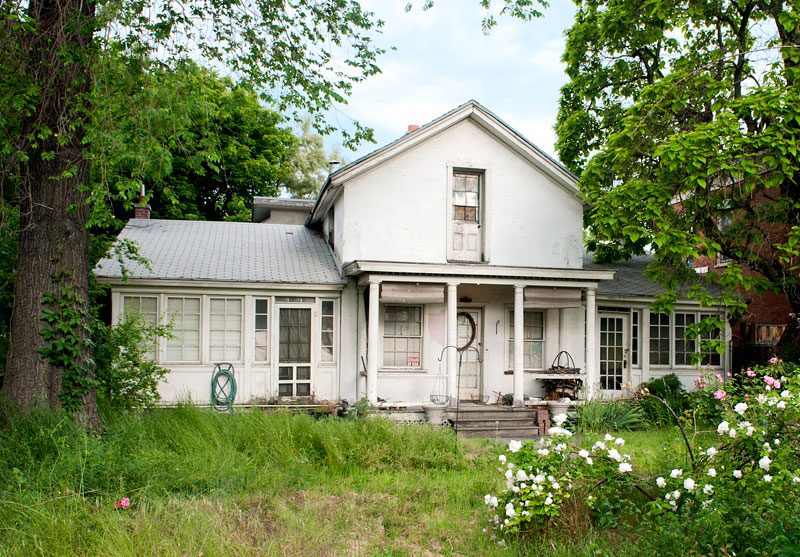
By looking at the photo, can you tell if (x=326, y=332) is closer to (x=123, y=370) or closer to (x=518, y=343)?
(x=518, y=343)

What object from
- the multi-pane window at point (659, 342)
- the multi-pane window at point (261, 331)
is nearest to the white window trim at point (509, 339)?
the multi-pane window at point (659, 342)

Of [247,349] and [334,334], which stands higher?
[334,334]

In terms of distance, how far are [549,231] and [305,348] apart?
604 centimetres

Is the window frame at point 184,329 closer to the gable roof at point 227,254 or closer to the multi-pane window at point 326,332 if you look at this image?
the gable roof at point 227,254

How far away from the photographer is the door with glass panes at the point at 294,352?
13.6m

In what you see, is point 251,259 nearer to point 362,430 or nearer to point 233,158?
point 362,430

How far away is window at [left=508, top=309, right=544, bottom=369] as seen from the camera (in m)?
14.9

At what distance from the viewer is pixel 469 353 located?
1465 centimetres

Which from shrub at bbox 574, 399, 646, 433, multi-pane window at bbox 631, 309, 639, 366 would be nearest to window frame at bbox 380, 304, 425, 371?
shrub at bbox 574, 399, 646, 433

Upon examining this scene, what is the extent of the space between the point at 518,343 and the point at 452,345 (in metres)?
1.53

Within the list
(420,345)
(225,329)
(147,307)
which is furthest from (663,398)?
(147,307)

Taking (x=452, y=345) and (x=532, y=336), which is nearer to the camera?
(x=452, y=345)

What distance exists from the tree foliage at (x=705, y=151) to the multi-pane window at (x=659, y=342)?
2.42 m

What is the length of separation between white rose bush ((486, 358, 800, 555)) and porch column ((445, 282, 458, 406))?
251 inches
